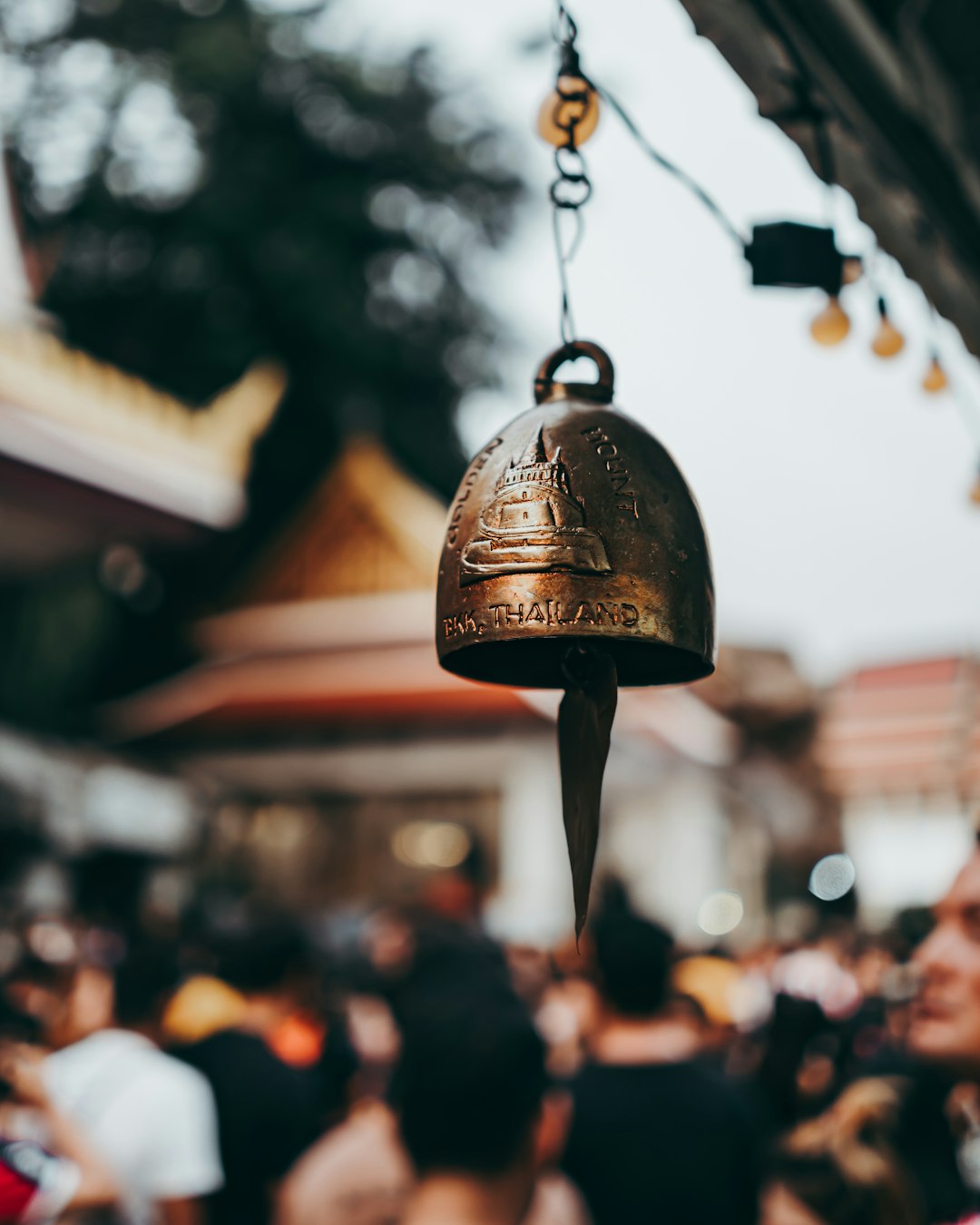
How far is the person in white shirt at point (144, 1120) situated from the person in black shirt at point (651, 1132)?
0.93 m

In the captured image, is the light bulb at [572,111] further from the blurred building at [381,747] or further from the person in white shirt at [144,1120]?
the blurred building at [381,747]

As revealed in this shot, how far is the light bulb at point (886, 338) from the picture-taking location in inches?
120

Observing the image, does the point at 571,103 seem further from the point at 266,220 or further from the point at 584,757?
the point at 266,220

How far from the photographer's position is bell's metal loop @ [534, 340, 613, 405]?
5.50ft

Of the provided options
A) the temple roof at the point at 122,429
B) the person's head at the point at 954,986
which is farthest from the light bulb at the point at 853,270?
the temple roof at the point at 122,429

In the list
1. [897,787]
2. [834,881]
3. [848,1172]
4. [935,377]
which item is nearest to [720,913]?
[834,881]

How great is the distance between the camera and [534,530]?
4.87ft

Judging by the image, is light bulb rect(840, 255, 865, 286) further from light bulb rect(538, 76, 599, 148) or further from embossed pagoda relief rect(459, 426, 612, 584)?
embossed pagoda relief rect(459, 426, 612, 584)

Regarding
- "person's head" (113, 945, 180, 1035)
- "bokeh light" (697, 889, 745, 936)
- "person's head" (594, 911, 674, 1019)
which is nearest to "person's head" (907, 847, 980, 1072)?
"person's head" (594, 911, 674, 1019)

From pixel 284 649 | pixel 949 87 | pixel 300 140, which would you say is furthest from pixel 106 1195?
pixel 300 140

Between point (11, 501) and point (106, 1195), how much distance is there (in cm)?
626

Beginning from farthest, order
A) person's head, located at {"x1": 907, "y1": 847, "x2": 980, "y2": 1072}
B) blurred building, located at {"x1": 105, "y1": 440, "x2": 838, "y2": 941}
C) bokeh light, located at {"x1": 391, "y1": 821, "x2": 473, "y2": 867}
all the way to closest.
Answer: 1. bokeh light, located at {"x1": 391, "y1": 821, "x2": 473, "y2": 867}
2. blurred building, located at {"x1": 105, "y1": 440, "x2": 838, "y2": 941}
3. person's head, located at {"x1": 907, "y1": 847, "x2": 980, "y2": 1072}

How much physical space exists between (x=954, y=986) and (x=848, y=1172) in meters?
0.44

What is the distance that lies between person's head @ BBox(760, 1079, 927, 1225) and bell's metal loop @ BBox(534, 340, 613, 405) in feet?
5.63
